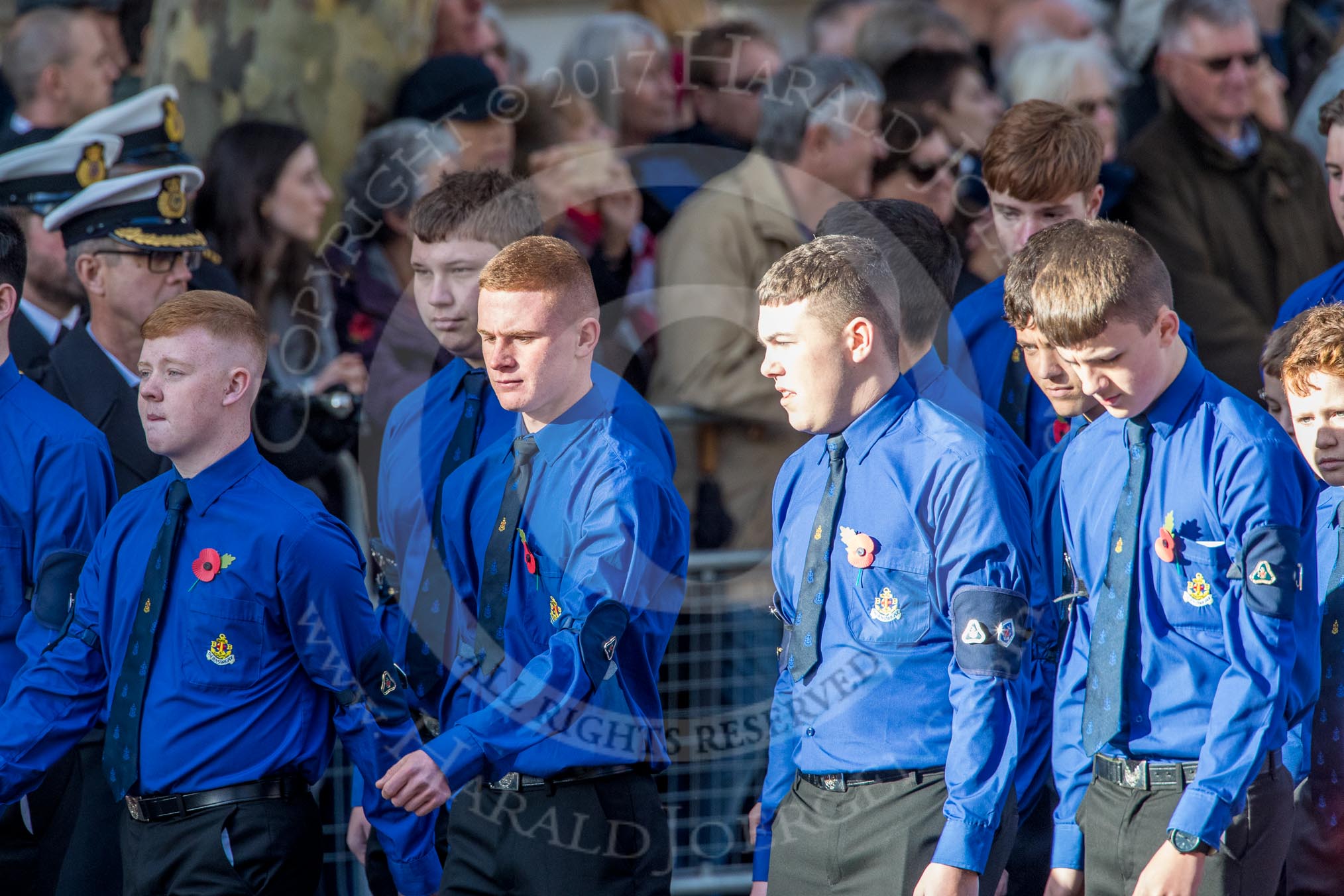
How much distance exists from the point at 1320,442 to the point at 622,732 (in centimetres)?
176

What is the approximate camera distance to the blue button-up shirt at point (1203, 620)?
330 cm

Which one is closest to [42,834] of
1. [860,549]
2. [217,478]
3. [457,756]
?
[217,478]

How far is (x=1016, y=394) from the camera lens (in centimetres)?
492

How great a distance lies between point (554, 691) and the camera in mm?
A: 3695

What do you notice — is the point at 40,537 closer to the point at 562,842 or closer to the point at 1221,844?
the point at 562,842

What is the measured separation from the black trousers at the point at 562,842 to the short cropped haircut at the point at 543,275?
1.17 meters

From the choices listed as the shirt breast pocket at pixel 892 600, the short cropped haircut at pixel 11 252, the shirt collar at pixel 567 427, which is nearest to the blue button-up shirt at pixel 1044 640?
the shirt breast pocket at pixel 892 600

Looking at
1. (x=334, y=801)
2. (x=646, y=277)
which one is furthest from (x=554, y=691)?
(x=646, y=277)

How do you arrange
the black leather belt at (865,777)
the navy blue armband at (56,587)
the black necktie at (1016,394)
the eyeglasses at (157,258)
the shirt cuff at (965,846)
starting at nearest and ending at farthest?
1. the shirt cuff at (965,846)
2. the black leather belt at (865,777)
3. the navy blue armband at (56,587)
4. the black necktie at (1016,394)
5. the eyeglasses at (157,258)

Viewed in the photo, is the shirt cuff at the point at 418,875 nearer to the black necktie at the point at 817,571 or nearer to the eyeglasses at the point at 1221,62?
the black necktie at the point at 817,571

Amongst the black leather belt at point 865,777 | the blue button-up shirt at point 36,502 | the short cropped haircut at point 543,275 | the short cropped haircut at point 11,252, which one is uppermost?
the short cropped haircut at point 11,252

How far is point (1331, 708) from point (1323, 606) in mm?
251

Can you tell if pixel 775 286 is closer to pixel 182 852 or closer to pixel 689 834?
pixel 182 852

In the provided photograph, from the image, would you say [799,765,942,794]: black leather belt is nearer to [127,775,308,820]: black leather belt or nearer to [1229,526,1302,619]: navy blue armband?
[1229,526,1302,619]: navy blue armband
